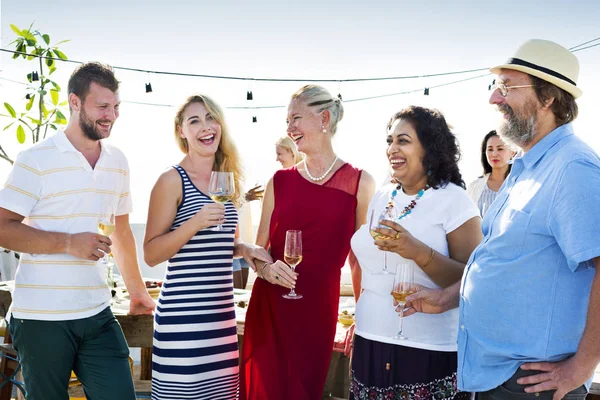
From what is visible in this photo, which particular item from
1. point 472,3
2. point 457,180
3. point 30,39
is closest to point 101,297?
point 457,180

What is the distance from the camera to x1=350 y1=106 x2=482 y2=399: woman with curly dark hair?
83.0 inches

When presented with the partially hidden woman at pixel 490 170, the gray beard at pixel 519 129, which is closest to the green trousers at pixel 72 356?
the gray beard at pixel 519 129

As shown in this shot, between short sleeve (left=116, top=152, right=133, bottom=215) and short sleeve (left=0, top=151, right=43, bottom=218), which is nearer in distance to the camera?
short sleeve (left=0, top=151, right=43, bottom=218)

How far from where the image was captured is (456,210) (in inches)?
85.8

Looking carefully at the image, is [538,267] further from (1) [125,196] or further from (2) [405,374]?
(1) [125,196]

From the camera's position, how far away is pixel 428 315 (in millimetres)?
2154

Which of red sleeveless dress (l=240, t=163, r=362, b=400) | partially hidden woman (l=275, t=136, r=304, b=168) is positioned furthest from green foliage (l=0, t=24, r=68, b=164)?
red sleeveless dress (l=240, t=163, r=362, b=400)

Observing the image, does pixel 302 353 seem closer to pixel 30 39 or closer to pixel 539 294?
pixel 539 294

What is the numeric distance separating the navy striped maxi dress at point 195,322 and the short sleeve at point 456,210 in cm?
102

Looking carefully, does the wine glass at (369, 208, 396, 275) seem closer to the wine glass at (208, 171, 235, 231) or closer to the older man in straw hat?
the older man in straw hat

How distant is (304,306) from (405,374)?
0.62 metres

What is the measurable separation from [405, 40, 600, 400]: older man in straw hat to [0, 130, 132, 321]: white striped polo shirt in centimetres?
158

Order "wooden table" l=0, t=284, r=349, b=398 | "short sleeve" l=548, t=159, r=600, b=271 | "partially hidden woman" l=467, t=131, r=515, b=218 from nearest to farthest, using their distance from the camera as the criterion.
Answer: "short sleeve" l=548, t=159, r=600, b=271
"wooden table" l=0, t=284, r=349, b=398
"partially hidden woman" l=467, t=131, r=515, b=218

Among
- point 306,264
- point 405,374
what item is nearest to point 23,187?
point 306,264
